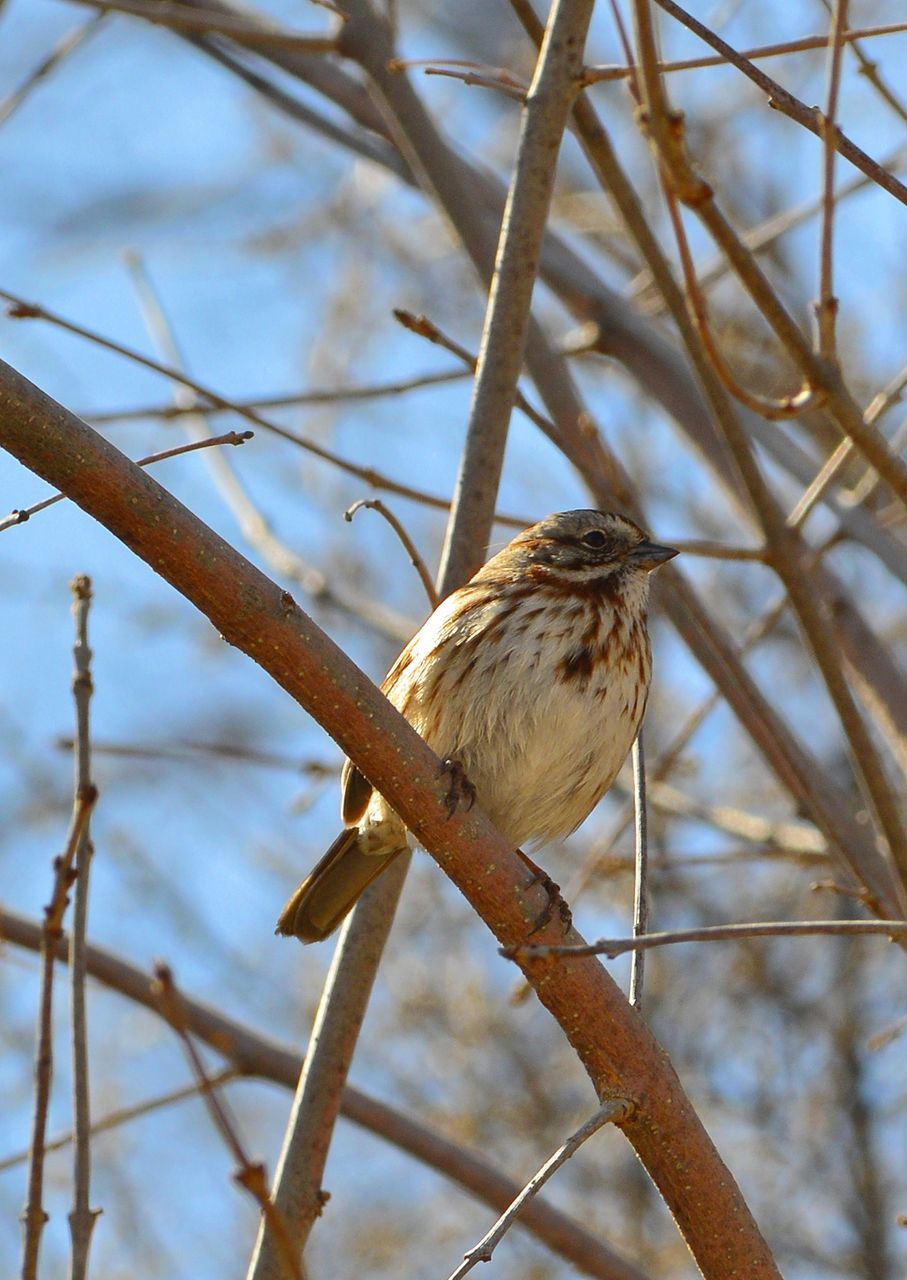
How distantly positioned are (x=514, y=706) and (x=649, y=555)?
0.65 metres

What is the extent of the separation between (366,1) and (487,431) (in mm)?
1612

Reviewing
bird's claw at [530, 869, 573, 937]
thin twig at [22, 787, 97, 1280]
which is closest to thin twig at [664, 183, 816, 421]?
bird's claw at [530, 869, 573, 937]

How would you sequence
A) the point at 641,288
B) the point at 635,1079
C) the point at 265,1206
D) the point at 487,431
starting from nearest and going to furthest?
the point at 265,1206
the point at 635,1079
the point at 487,431
the point at 641,288

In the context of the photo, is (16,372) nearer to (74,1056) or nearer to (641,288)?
(74,1056)

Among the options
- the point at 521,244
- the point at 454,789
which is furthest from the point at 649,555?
the point at 454,789

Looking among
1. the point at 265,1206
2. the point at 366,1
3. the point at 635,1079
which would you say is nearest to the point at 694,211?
the point at 635,1079

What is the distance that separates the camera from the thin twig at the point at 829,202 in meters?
2.75

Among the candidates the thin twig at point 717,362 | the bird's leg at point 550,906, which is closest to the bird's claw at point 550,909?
the bird's leg at point 550,906

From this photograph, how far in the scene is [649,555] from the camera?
14.2ft

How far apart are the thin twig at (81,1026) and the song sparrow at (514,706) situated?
1.40m

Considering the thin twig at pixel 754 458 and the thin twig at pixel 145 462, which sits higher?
the thin twig at pixel 754 458

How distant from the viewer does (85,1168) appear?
92.7 inches

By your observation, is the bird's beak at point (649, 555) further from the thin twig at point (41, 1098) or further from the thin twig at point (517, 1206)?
the thin twig at point (41, 1098)

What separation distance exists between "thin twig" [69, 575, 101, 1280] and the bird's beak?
6.32ft
